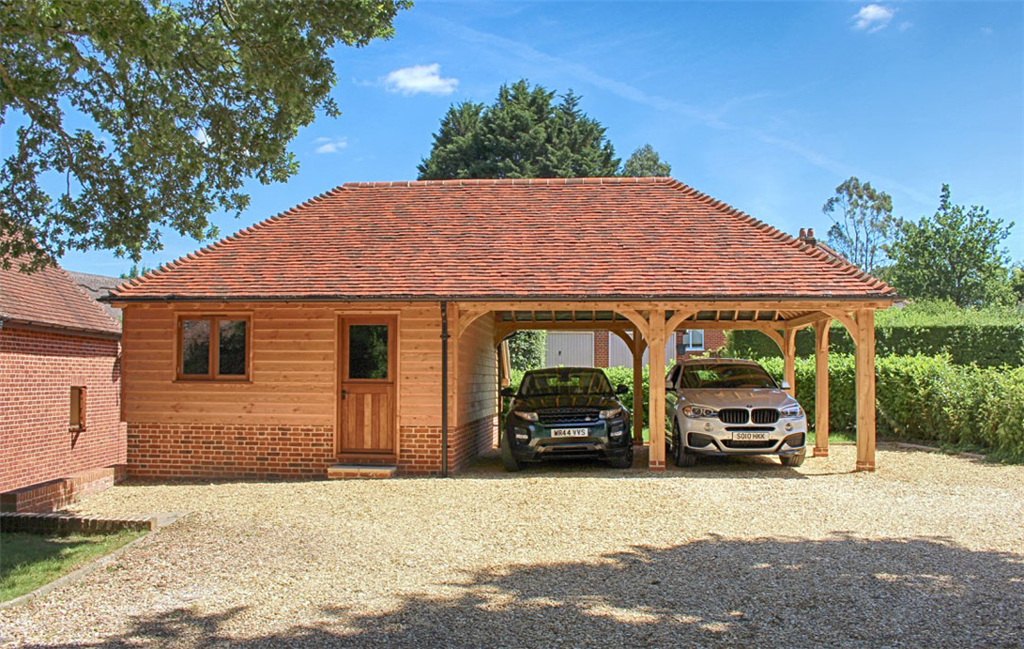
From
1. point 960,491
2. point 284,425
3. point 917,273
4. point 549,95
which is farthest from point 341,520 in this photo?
point 917,273

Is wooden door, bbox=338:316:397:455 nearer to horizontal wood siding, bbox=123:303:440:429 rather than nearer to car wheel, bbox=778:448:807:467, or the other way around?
horizontal wood siding, bbox=123:303:440:429

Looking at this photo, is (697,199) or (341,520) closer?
(341,520)

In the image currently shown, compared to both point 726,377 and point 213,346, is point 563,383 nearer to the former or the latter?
point 726,377

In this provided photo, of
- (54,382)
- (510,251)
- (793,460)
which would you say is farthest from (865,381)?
(54,382)

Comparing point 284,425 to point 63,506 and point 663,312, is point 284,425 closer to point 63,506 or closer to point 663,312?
point 63,506

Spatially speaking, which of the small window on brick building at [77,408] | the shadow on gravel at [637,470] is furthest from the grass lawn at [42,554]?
the small window on brick building at [77,408]

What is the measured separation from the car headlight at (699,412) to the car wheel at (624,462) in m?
0.99

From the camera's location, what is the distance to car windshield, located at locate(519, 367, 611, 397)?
13.1 m

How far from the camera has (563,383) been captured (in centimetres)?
1347

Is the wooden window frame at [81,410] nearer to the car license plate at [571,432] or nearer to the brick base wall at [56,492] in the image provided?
the brick base wall at [56,492]

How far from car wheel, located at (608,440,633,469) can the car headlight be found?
99 cm

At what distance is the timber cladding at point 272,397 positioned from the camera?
12.4 m

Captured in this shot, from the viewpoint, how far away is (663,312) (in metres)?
12.2

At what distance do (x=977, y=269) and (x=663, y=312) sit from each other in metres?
45.8
